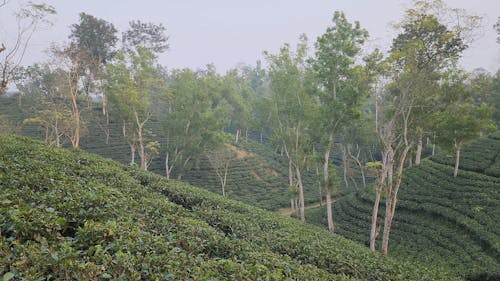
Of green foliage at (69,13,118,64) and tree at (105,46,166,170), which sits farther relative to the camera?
green foliage at (69,13,118,64)

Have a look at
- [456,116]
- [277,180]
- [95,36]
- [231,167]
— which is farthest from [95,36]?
[456,116]

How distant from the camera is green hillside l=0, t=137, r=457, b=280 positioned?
345cm

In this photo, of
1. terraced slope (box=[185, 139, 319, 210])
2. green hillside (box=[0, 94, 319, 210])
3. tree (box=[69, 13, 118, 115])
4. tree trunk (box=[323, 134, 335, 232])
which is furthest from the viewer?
tree (box=[69, 13, 118, 115])

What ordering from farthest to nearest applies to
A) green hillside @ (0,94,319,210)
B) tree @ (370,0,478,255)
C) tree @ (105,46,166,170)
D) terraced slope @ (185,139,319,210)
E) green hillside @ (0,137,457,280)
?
green hillside @ (0,94,319,210) < terraced slope @ (185,139,319,210) < tree @ (105,46,166,170) < tree @ (370,0,478,255) < green hillside @ (0,137,457,280)

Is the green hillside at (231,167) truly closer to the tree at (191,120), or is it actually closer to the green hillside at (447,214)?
the tree at (191,120)

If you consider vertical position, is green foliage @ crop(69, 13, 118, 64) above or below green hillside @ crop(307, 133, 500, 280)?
above

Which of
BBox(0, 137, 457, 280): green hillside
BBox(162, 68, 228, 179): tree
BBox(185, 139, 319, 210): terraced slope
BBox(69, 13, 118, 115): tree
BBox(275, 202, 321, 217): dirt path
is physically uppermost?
BBox(69, 13, 118, 115): tree

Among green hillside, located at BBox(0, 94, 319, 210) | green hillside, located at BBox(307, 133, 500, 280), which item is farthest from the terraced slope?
green hillside, located at BBox(307, 133, 500, 280)

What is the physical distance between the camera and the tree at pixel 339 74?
16.2 metres

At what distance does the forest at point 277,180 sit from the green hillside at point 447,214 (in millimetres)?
91

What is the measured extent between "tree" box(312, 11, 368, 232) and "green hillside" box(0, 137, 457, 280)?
9.00 m

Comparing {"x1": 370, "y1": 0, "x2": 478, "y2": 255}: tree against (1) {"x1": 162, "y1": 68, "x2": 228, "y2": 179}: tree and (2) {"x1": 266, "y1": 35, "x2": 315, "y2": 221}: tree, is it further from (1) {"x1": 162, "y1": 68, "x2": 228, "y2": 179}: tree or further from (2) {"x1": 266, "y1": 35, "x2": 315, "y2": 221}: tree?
(1) {"x1": 162, "y1": 68, "x2": 228, "y2": 179}: tree

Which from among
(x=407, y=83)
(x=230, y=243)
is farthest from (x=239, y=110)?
(x=230, y=243)

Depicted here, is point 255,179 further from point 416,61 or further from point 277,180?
point 416,61
